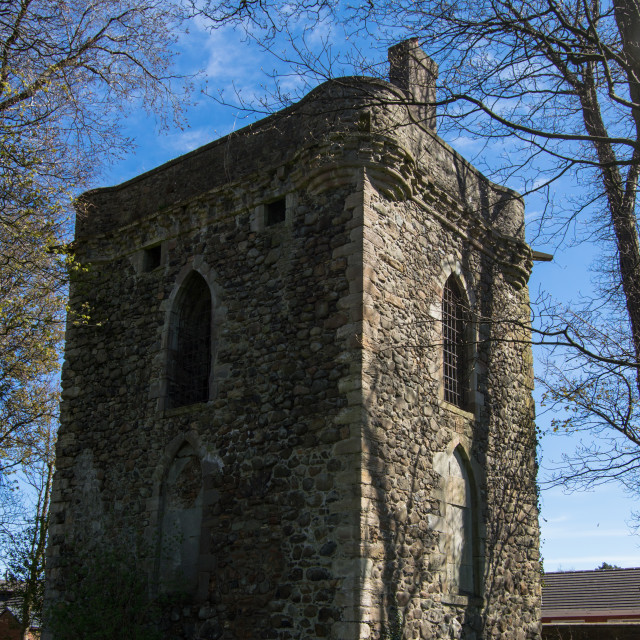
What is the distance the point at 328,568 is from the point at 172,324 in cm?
478

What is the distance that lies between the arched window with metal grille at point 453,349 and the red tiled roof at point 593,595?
8.43m

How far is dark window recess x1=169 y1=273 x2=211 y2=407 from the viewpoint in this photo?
39.5 ft

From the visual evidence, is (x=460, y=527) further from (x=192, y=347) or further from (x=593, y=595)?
(x=593, y=595)

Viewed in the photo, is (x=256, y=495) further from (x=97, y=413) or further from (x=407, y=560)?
(x=97, y=413)

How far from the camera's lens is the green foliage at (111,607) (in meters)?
10.2

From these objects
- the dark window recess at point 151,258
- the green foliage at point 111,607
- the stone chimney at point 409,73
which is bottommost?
the green foliage at point 111,607

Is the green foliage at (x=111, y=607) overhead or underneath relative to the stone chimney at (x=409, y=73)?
underneath

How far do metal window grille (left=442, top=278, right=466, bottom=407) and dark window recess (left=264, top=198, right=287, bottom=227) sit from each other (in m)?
2.73

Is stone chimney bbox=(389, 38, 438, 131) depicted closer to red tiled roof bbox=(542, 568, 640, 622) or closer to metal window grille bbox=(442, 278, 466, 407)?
metal window grille bbox=(442, 278, 466, 407)

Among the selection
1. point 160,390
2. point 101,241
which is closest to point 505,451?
point 160,390

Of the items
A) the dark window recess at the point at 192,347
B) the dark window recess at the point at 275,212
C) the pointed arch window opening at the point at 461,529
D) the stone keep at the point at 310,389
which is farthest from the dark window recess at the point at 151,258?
the pointed arch window opening at the point at 461,529

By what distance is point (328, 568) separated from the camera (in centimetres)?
A: 905

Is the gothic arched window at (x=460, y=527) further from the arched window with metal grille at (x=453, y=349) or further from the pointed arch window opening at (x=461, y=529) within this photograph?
the arched window with metal grille at (x=453, y=349)

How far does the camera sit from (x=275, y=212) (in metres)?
→ 11.5
